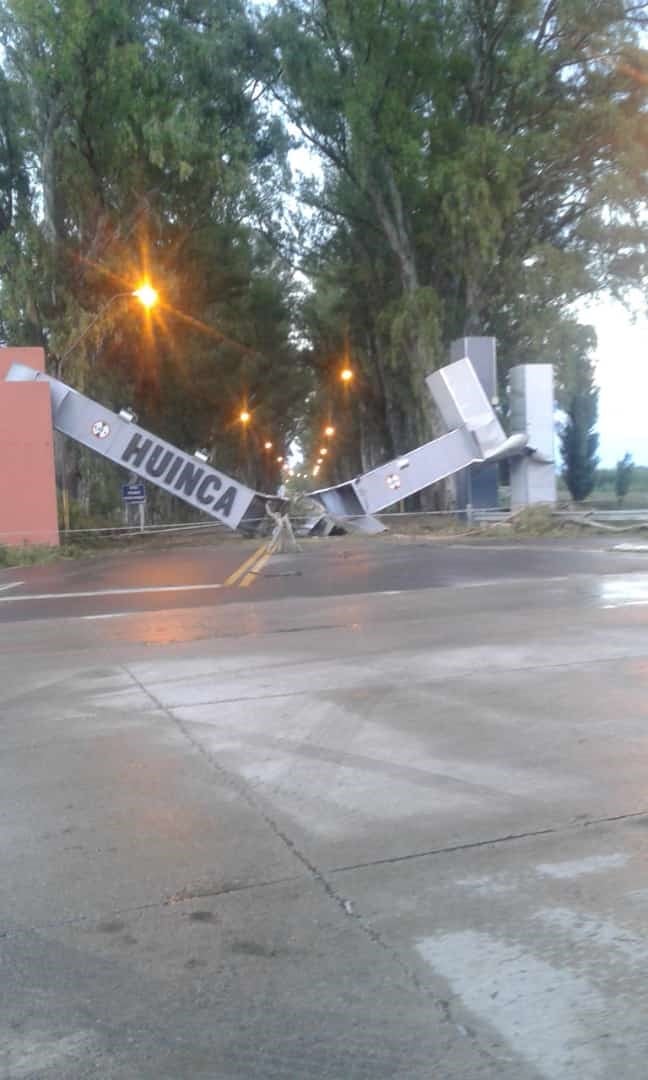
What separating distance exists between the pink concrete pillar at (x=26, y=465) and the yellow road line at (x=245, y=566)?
556cm

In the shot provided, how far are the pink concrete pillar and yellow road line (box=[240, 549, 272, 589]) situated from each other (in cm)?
629

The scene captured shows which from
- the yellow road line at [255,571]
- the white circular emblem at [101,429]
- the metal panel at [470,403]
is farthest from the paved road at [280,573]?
the metal panel at [470,403]

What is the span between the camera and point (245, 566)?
78.0ft

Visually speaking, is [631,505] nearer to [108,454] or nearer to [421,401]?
[421,401]

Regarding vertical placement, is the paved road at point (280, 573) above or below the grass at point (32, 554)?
below

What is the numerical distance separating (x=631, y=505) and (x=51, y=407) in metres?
20.3

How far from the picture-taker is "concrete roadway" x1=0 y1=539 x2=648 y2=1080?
4078 mm

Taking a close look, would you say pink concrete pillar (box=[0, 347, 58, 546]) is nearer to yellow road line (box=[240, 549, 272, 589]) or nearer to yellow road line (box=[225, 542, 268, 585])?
yellow road line (box=[225, 542, 268, 585])

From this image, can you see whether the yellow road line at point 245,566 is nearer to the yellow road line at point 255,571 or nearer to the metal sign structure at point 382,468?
the yellow road line at point 255,571

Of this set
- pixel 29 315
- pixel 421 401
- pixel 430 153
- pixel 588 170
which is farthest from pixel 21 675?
pixel 588 170

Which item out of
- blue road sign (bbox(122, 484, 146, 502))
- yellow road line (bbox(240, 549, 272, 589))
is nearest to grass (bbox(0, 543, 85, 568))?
yellow road line (bbox(240, 549, 272, 589))

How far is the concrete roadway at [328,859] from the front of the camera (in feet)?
13.4

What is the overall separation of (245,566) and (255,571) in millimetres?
1421

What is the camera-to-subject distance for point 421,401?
125ft
